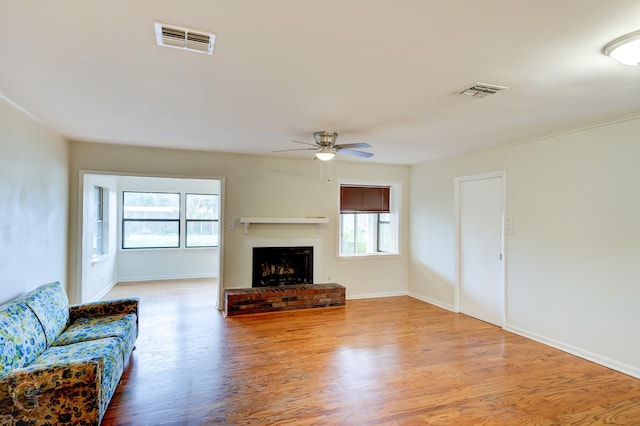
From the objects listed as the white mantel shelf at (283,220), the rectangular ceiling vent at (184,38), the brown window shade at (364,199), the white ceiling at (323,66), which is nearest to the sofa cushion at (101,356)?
the white ceiling at (323,66)

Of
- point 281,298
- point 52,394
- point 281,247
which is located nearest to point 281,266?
point 281,247

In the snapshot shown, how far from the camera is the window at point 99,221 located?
629 cm

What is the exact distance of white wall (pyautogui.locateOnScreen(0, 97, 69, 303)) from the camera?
119 inches

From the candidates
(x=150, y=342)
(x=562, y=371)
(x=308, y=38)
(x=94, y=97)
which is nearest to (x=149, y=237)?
(x=150, y=342)

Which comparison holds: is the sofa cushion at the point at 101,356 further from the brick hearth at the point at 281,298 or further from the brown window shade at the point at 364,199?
the brown window shade at the point at 364,199

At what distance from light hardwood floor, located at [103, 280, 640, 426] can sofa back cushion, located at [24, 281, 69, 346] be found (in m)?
0.74

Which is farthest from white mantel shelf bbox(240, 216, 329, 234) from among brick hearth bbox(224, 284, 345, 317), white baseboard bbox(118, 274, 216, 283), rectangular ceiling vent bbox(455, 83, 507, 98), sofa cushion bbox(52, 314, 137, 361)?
rectangular ceiling vent bbox(455, 83, 507, 98)

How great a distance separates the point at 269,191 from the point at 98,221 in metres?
3.41

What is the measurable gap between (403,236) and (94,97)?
527 centimetres

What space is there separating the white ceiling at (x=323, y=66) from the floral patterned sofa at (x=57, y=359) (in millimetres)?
1830

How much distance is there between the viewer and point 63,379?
2.18 m

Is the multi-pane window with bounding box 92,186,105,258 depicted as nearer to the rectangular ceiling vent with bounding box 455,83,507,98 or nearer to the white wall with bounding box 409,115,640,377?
the rectangular ceiling vent with bounding box 455,83,507,98

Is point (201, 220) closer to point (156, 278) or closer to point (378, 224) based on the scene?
point (156, 278)

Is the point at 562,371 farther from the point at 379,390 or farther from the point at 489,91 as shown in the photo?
the point at 489,91
